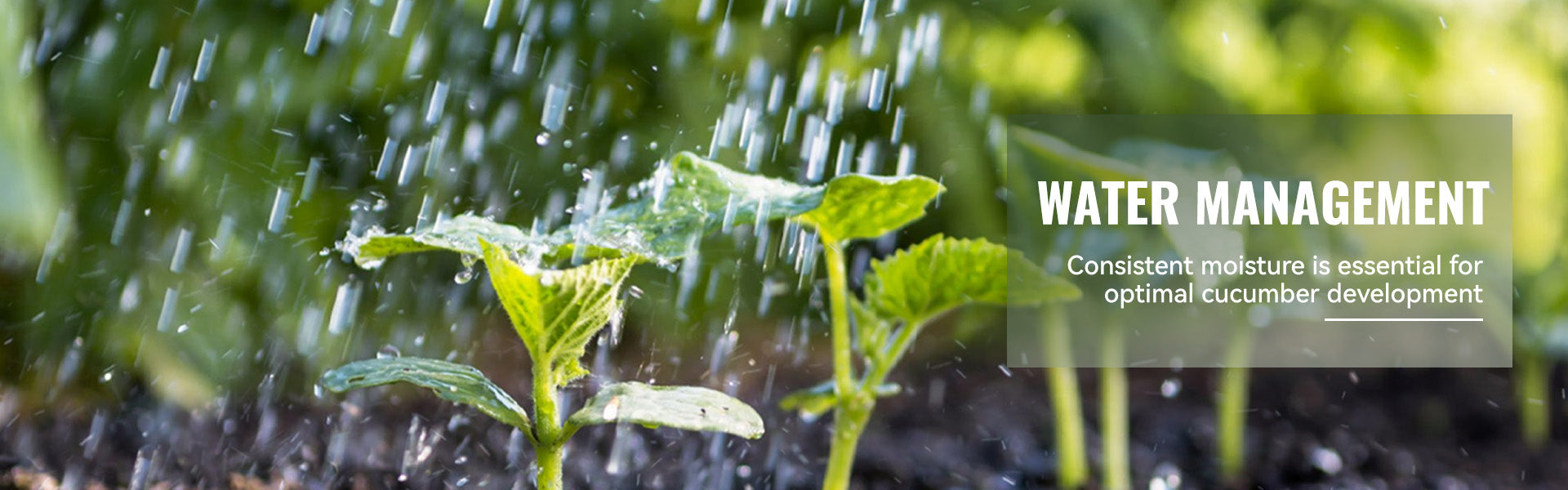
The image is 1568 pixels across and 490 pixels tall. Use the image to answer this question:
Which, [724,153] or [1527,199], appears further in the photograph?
[1527,199]

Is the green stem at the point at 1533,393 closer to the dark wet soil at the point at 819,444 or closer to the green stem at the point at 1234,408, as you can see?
the dark wet soil at the point at 819,444

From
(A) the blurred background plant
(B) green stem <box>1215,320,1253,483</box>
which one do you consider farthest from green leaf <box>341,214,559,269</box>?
(B) green stem <box>1215,320,1253,483</box>

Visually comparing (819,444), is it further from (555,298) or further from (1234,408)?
(555,298)

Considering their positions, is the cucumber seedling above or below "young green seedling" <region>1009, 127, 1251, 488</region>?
above

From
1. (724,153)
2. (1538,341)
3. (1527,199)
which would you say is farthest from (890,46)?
(1538,341)

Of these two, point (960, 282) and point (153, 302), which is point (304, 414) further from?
point (960, 282)

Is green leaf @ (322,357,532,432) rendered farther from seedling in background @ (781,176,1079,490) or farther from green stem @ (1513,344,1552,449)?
green stem @ (1513,344,1552,449)

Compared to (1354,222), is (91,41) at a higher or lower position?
higher
